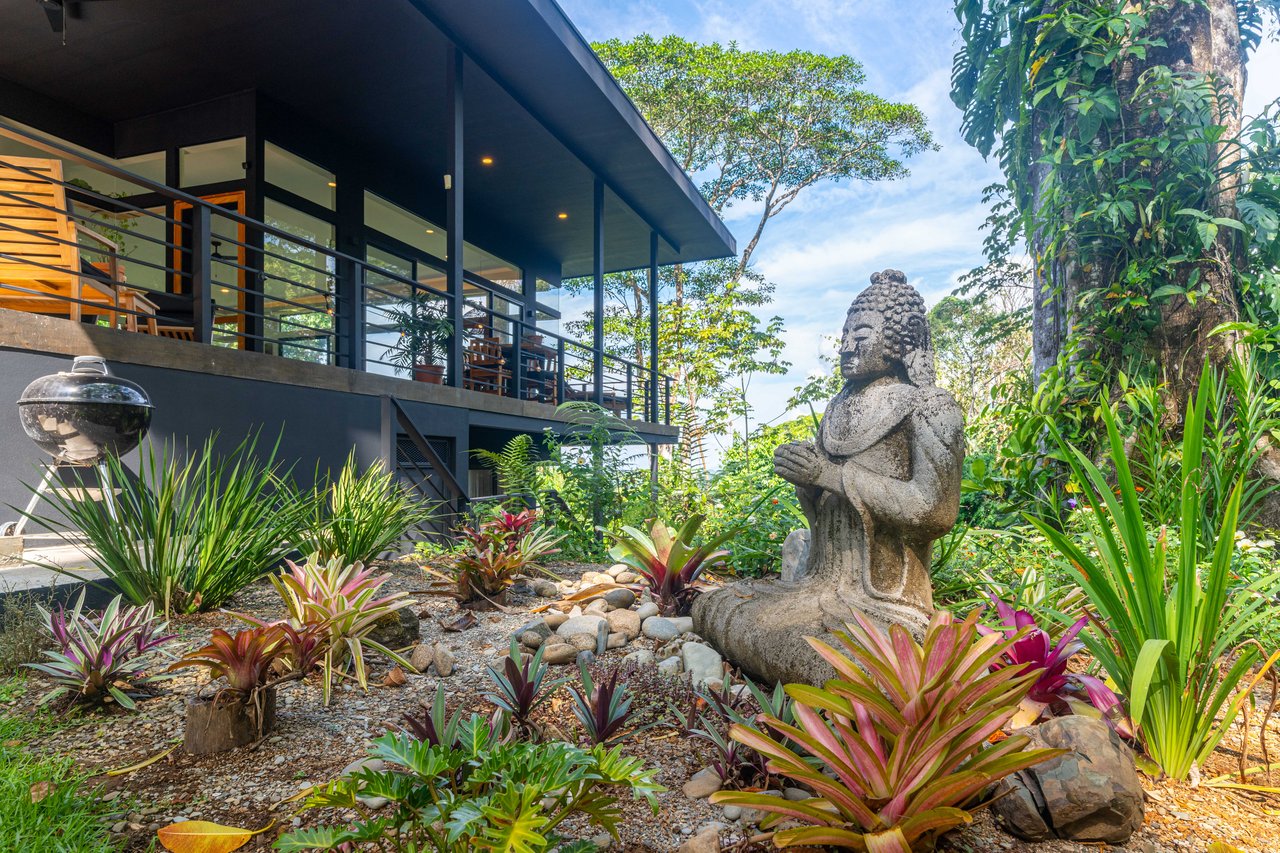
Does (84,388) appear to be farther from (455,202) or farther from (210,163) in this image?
(210,163)

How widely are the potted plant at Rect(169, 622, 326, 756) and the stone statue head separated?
2165mm

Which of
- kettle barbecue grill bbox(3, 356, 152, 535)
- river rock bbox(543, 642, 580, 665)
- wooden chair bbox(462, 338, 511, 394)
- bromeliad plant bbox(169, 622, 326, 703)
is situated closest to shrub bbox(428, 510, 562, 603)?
river rock bbox(543, 642, 580, 665)

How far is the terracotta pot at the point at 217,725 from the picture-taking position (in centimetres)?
194

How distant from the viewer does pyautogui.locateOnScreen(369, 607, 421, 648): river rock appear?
2.79 metres

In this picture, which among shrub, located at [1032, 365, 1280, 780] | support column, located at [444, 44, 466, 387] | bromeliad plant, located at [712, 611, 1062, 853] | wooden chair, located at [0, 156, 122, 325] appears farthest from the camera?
support column, located at [444, 44, 466, 387]

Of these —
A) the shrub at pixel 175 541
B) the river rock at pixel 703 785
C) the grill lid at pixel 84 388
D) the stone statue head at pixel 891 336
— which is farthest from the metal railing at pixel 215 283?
the river rock at pixel 703 785

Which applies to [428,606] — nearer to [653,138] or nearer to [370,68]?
[370,68]

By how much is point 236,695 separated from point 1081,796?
2212 millimetres

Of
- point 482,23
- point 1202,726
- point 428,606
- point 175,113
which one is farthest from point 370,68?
point 1202,726

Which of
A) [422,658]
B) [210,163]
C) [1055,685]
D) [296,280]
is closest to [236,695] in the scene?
[422,658]

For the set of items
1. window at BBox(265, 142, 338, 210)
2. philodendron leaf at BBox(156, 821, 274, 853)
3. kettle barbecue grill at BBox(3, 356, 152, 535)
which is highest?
window at BBox(265, 142, 338, 210)

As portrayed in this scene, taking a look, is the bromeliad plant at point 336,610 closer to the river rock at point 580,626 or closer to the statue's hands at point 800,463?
the river rock at point 580,626

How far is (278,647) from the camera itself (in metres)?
2.13

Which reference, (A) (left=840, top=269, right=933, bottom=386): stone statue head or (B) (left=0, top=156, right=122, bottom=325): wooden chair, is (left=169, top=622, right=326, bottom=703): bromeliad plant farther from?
(B) (left=0, top=156, right=122, bottom=325): wooden chair
